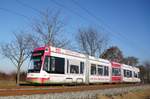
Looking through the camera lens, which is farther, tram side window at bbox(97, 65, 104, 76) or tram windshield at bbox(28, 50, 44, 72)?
tram side window at bbox(97, 65, 104, 76)

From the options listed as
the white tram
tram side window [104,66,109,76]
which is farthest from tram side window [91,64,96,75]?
tram side window [104,66,109,76]

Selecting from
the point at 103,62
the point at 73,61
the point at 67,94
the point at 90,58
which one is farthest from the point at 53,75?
the point at 103,62

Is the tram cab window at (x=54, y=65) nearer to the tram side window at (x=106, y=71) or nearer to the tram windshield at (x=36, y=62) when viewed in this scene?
the tram windshield at (x=36, y=62)

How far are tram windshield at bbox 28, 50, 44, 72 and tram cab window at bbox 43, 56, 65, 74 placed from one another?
1.72ft

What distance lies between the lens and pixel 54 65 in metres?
19.8

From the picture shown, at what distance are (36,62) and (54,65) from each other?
4.87 feet

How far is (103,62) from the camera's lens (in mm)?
30281

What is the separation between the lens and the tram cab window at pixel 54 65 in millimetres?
Result: 19281

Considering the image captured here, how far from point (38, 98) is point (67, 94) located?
2.53 meters

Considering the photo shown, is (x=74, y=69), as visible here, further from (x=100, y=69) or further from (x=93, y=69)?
(x=100, y=69)

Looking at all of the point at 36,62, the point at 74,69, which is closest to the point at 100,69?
the point at 74,69

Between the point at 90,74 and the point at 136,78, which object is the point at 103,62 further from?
the point at 136,78

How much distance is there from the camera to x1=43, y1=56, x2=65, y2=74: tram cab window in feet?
63.3

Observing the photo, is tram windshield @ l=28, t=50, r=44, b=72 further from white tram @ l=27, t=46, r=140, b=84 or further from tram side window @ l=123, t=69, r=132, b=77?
tram side window @ l=123, t=69, r=132, b=77
